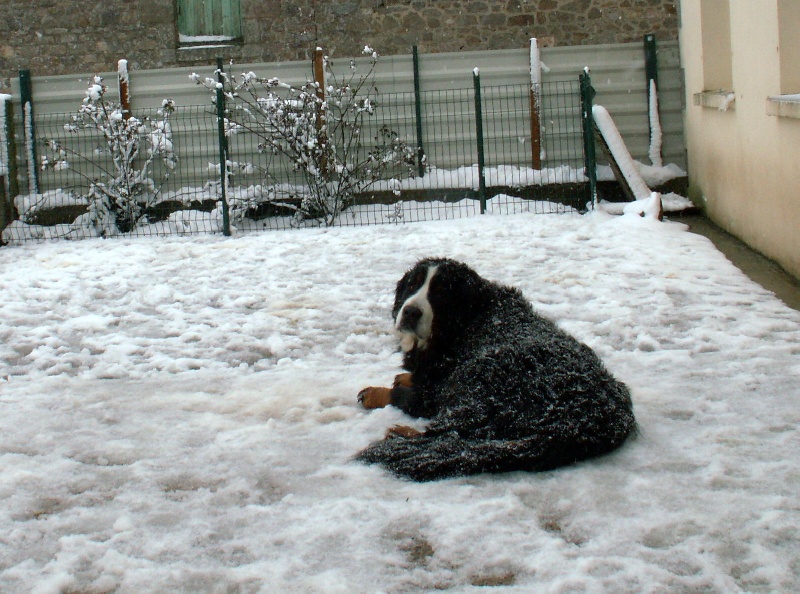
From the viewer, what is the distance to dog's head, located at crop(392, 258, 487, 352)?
361cm

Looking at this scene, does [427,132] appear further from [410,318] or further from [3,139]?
[410,318]

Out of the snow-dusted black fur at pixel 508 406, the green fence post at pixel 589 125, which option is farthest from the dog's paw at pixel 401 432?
the green fence post at pixel 589 125

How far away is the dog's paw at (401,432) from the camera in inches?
120

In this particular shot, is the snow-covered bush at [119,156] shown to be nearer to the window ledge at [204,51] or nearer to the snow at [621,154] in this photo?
the window ledge at [204,51]

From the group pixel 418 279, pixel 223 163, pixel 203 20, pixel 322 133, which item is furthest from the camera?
pixel 203 20

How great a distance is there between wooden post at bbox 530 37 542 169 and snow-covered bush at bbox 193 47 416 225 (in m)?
1.48

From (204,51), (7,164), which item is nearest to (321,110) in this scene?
(7,164)

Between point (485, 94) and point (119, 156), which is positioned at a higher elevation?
point (485, 94)

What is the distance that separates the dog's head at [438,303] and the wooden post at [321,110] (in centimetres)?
600

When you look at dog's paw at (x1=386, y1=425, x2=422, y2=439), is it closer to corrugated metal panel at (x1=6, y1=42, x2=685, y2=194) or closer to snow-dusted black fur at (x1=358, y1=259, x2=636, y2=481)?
snow-dusted black fur at (x1=358, y1=259, x2=636, y2=481)

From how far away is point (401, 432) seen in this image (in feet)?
10.1

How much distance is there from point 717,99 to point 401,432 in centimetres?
611

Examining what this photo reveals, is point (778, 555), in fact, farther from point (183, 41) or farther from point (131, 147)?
point (183, 41)

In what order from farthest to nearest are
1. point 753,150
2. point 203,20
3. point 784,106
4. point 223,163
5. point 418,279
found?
point 203,20, point 223,163, point 753,150, point 784,106, point 418,279
